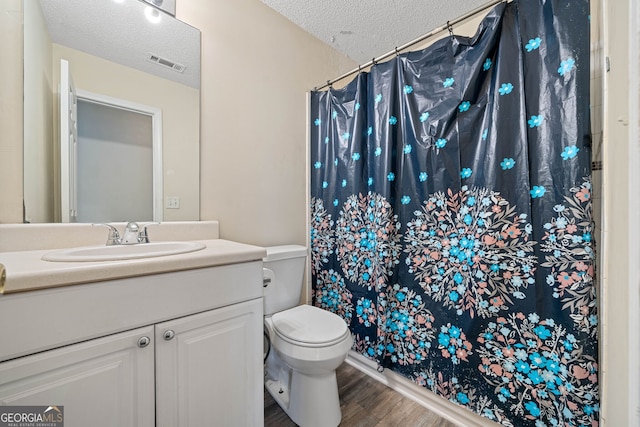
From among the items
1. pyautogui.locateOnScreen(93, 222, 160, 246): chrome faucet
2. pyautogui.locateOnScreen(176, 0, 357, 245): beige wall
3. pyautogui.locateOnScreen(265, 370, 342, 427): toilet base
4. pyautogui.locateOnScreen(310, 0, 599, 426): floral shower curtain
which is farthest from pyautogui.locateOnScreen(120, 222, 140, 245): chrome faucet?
pyautogui.locateOnScreen(310, 0, 599, 426): floral shower curtain

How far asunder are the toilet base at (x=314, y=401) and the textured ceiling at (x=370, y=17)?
213cm

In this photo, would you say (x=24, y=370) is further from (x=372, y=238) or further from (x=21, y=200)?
(x=372, y=238)

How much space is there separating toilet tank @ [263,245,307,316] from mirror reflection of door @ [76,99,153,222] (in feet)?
2.24

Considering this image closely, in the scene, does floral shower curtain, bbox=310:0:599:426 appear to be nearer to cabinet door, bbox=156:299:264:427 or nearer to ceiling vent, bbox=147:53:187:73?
cabinet door, bbox=156:299:264:427

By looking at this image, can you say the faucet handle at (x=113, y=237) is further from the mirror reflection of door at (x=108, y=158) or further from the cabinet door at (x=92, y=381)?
the cabinet door at (x=92, y=381)

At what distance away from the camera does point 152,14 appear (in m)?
1.26

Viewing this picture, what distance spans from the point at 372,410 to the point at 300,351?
58cm

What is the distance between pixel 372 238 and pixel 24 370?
141cm

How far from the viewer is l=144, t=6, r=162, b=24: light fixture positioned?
4.09 feet

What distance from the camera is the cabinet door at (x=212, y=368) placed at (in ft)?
2.67

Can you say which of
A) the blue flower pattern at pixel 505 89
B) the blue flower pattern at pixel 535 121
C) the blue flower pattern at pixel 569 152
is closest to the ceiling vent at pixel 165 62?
the blue flower pattern at pixel 505 89

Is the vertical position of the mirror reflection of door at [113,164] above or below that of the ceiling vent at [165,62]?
below

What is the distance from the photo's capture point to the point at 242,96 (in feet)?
5.12

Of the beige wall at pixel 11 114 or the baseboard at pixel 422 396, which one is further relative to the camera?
the baseboard at pixel 422 396
